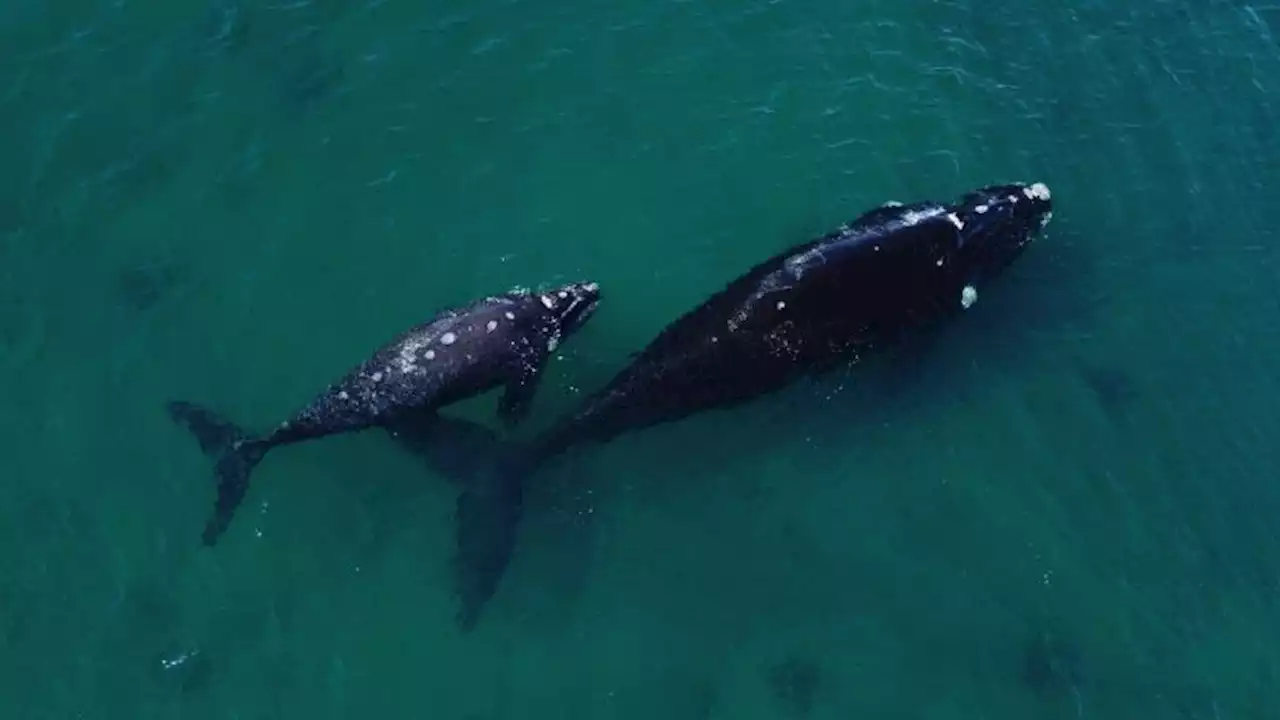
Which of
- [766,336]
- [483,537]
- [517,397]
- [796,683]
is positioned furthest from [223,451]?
[796,683]

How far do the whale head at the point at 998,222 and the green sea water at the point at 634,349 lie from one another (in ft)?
5.32

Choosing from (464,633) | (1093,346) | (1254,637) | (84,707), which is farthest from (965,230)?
(84,707)

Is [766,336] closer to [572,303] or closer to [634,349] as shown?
[634,349]

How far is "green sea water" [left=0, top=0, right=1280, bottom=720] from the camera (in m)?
40.8

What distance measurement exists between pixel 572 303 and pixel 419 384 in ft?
20.6

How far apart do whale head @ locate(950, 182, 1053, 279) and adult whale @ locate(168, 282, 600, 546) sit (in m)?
15.0

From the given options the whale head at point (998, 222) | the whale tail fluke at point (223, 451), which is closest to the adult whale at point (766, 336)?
the whale head at point (998, 222)

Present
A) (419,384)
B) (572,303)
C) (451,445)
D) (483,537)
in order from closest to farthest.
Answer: (483,537), (419,384), (451,445), (572,303)

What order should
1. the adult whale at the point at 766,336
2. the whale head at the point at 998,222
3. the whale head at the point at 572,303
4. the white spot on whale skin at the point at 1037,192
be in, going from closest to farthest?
the adult whale at the point at 766,336 < the whale head at the point at 572,303 < the whale head at the point at 998,222 < the white spot on whale skin at the point at 1037,192

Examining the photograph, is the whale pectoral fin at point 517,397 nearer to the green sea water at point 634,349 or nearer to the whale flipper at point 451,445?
the whale flipper at point 451,445

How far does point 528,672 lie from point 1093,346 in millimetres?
23770

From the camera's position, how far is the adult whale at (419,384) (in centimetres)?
4281

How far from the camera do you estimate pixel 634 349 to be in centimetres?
4691

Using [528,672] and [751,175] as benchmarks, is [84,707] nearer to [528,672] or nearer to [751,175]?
[528,672]
